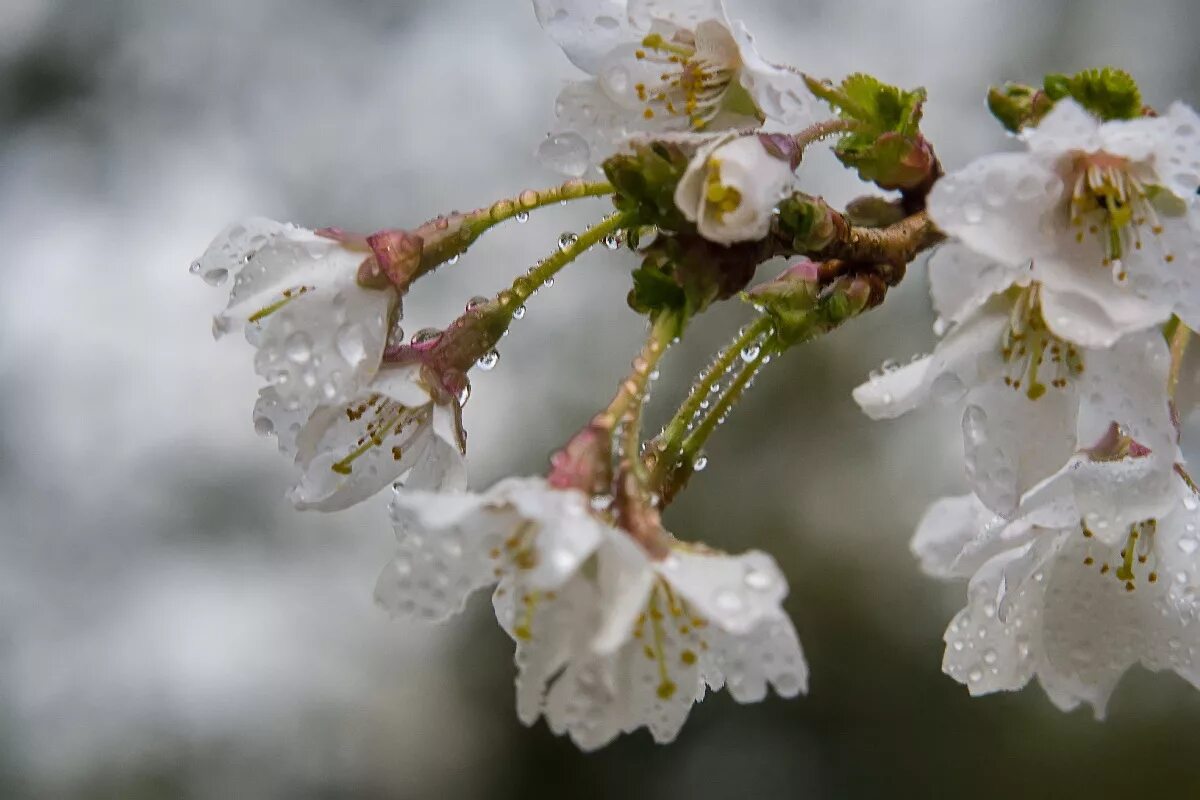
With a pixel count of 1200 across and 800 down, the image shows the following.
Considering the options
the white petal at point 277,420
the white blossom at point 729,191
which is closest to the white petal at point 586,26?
the white blossom at point 729,191

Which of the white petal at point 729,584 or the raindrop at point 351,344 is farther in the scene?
the raindrop at point 351,344

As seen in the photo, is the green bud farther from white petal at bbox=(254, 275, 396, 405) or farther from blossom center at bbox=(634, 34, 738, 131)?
white petal at bbox=(254, 275, 396, 405)

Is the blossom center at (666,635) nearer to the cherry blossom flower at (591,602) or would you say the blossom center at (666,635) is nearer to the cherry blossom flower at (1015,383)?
the cherry blossom flower at (591,602)

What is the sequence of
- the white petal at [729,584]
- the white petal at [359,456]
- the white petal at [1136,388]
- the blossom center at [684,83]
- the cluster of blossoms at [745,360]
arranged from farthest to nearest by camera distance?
the white petal at [359,456]
the blossom center at [684,83]
the white petal at [1136,388]
the cluster of blossoms at [745,360]
the white petal at [729,584]

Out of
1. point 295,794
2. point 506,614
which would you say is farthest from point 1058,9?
point 295,794

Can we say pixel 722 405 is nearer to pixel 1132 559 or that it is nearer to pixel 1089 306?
pixel 1089 306

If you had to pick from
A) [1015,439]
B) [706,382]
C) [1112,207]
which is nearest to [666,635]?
[706,382]
